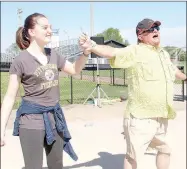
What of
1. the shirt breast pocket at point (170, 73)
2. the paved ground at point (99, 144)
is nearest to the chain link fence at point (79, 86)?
the paved ground at point (99, 144)

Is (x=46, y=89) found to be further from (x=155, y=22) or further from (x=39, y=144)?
(x=155, y=22)

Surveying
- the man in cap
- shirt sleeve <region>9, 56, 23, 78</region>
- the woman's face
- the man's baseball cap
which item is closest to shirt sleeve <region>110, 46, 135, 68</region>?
the man in cap

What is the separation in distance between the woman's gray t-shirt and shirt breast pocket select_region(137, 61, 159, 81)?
0.74 metres

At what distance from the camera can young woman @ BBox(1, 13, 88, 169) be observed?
8.56ft

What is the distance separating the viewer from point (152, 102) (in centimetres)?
305

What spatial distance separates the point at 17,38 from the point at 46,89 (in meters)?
0.50

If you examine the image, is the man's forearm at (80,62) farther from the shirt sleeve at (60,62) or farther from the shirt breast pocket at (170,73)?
the shirt breast pocket at (170,73)

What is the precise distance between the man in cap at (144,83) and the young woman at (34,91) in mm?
447

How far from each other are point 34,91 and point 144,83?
962 mm

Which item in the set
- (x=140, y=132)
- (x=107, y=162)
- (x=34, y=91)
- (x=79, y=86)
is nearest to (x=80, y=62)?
(x=34, y=91)

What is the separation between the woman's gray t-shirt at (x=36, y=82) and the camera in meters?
2.60

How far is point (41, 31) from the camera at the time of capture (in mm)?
2678

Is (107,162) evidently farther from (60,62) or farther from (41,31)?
(41,31)

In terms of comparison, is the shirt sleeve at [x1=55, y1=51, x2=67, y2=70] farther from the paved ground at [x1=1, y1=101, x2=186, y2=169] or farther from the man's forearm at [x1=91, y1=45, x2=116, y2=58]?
the paved ground at [x1=1, y1=101, x2=186, y2=169]
